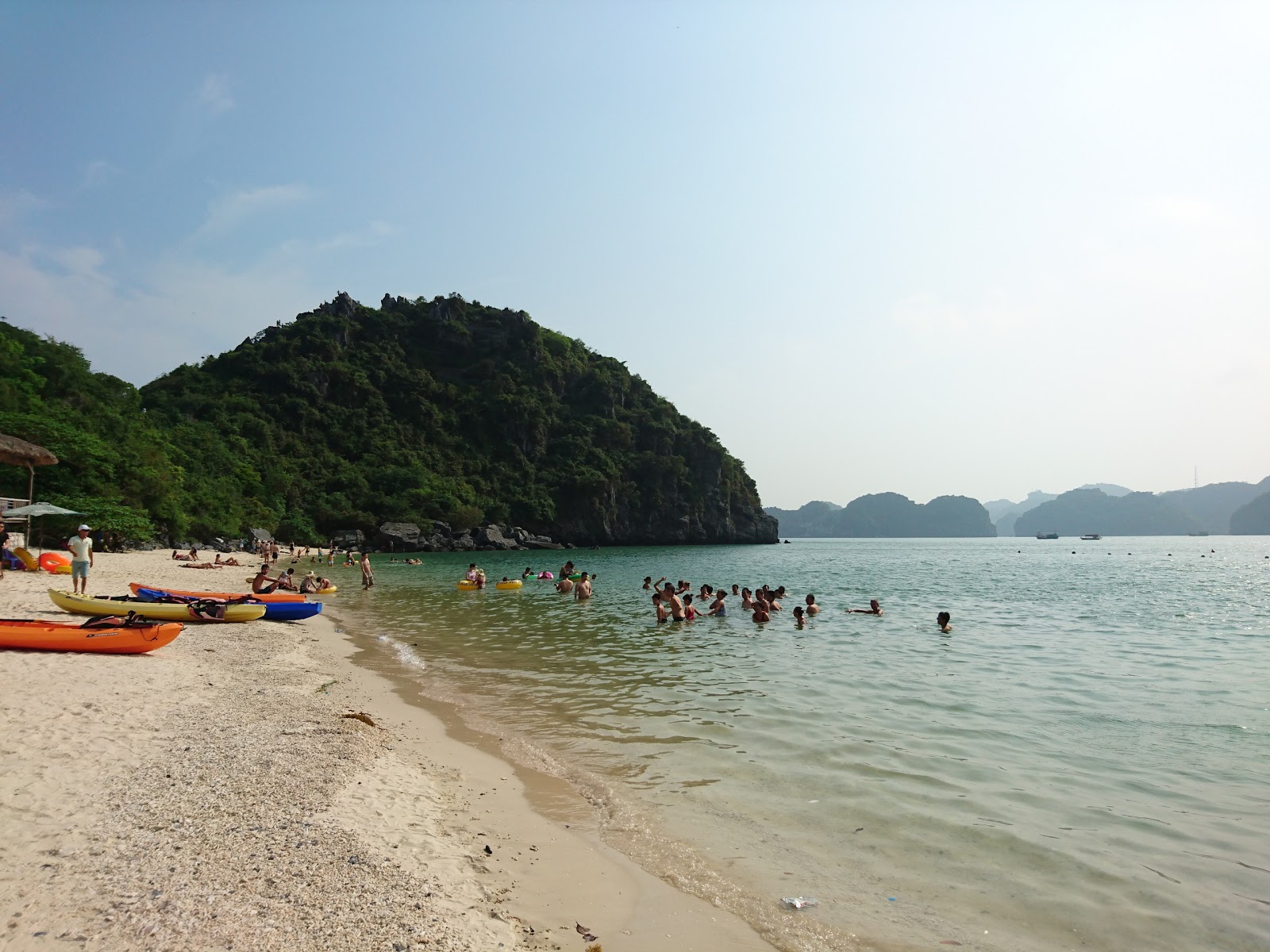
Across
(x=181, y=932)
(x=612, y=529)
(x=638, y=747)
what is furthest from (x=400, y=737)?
(x=612, y=529)

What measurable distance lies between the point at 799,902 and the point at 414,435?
10168cm

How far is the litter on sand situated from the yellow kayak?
49.8 ft

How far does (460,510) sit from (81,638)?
246ft

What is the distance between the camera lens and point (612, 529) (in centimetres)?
10306

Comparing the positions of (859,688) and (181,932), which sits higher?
(181,932)

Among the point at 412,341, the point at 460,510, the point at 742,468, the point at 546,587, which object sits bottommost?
the point at 546,587

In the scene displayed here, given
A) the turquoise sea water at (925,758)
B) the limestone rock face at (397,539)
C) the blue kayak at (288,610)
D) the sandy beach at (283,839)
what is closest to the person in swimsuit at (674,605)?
the turquoise sea water at (925,758)

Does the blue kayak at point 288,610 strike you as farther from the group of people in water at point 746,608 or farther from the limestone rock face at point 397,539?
the limestone rock face at point 397,539

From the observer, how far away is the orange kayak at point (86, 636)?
10.4m

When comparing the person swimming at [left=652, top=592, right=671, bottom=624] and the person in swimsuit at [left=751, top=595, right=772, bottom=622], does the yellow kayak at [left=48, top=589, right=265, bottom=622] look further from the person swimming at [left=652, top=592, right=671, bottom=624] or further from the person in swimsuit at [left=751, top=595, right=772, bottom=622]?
the person in swimsuit at [left=751, top=595, right=772, bottom=622]

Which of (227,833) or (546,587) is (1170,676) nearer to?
(227,833)

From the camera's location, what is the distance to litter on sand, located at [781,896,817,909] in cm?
495

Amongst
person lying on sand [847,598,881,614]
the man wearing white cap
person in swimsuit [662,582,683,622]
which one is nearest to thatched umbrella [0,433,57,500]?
the man wearing white cap

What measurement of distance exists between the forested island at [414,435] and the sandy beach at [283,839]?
42690 millimetres
